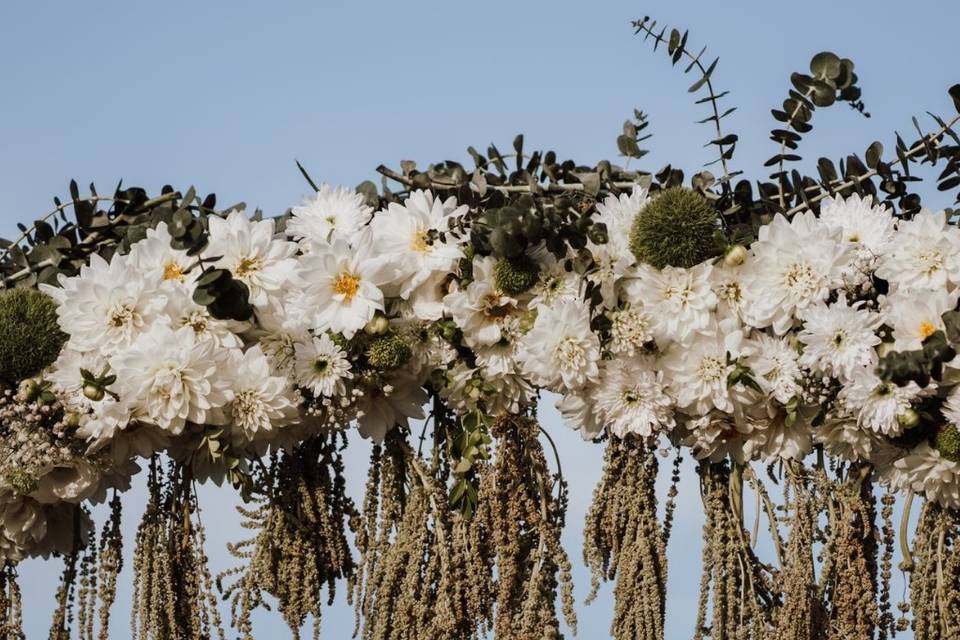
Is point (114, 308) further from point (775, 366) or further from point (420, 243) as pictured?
point (775, 366)

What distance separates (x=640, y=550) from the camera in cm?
255

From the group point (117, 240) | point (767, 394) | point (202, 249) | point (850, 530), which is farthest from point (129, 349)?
point (850, 530)

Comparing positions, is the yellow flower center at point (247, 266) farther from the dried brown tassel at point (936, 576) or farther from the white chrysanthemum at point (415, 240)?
the dried brown tassel at point (936, 576)

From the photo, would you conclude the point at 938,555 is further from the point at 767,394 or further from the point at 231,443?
the point at 231,443

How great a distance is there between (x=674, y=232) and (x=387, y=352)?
56 centimetres

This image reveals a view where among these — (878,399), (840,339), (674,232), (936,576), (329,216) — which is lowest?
(936,576)

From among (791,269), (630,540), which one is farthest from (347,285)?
(791,269)

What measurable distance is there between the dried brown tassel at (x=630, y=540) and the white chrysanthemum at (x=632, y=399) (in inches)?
2.6

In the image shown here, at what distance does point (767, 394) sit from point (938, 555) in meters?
0.42

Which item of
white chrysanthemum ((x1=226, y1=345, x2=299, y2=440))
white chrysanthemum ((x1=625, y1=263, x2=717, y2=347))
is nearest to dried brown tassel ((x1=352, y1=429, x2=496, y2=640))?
white chrysanthemum ((x1=226, y1=345, x2=299, y2=440))

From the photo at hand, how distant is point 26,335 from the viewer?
8.84 feet

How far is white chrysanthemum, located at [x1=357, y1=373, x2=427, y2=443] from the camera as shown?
2.65 meters

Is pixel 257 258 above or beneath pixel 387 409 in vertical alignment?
above

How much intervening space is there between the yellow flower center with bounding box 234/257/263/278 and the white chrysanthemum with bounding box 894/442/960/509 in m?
1.20
